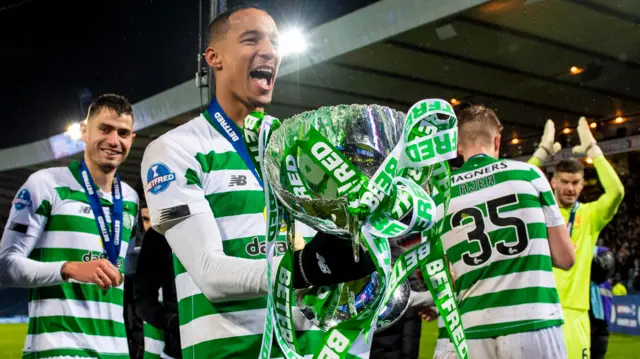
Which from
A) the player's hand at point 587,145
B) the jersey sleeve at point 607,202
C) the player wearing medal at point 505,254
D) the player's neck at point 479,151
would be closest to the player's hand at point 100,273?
the player wearing medal at point 505,254

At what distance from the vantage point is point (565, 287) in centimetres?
380

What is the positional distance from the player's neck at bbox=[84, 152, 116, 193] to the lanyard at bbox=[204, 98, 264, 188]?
5.00ft

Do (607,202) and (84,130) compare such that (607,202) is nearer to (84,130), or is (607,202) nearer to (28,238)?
(84,130)

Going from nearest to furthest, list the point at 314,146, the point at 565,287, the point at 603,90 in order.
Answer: the point at 314,146 → the point at 565,287 → the point at 603,90

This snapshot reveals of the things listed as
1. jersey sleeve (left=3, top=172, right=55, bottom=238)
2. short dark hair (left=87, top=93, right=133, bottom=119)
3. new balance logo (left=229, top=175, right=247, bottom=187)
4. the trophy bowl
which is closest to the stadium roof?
short dark hair (left=87, top=93, right=133, bottom=119)

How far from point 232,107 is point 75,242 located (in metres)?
1.50

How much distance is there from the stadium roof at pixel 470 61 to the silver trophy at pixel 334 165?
791 centimetres

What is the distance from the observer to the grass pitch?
784cm

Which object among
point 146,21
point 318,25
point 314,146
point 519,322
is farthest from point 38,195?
point 318,25

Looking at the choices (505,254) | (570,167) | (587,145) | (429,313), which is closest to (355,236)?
(429,313)

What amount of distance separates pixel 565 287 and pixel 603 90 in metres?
9.51

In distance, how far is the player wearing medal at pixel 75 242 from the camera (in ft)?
8.16

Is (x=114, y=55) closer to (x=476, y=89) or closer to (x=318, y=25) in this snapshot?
(x=318, y=25)

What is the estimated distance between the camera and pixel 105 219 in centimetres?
267
